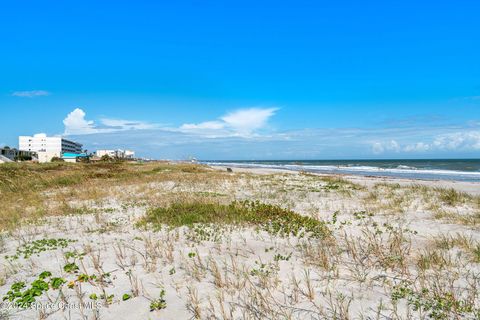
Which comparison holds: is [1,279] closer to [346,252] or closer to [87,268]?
[87,268]

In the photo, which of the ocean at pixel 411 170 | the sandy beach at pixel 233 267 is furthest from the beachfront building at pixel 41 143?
the sandy beach at pixel 233 267

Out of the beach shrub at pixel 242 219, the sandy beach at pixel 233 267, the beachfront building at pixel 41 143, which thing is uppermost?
the beachfront building at pixel 41 143

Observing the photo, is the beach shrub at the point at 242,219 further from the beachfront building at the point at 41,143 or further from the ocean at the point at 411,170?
the beachfront building at the point at 41,143

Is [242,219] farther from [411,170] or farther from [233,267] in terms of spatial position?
[411,170]

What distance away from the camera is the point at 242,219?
842 centimetres

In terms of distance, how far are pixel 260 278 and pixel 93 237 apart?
4.64 metres

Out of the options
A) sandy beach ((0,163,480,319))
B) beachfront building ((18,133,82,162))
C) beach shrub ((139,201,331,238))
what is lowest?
sandy beach ((0,163,480,319))

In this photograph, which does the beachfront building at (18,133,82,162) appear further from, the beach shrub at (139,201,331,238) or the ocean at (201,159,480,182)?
the beach shrub at (139,201,331,238)

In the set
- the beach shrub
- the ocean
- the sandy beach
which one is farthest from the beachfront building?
the sandy beach

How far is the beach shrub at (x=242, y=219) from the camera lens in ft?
24.5

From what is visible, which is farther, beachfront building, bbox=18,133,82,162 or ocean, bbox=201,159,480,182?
beachfront building, bbox=18,133,82,162

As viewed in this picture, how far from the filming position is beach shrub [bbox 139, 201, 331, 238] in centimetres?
746

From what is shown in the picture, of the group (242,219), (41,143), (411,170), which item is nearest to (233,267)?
(242,219)

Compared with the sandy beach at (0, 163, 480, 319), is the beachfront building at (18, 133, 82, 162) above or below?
above
